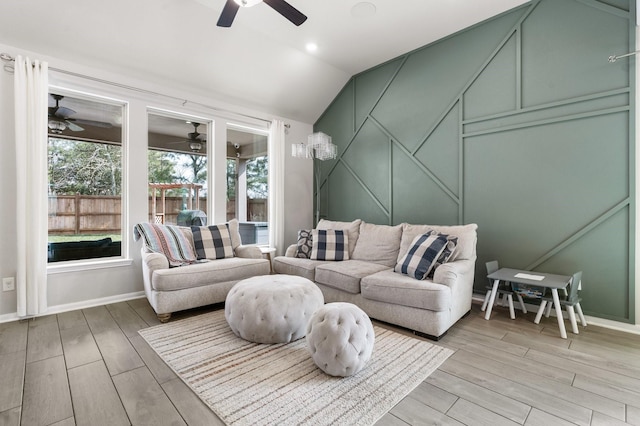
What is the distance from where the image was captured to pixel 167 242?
3.46 metres

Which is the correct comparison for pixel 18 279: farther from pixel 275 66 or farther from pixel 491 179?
pixel 491 179

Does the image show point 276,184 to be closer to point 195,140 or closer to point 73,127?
point 195,140

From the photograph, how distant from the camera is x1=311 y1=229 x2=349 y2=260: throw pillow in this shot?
12.8 ft

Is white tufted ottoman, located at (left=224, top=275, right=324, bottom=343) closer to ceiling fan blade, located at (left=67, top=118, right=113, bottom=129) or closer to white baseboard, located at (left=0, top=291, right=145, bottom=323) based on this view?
white baseboard, located at (left=0, top=291, right=145, bottom=323)

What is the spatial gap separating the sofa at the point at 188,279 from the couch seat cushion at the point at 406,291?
1379mm

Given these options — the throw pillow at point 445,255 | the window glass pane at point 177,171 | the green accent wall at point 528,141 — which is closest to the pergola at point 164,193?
the window glass pane at point 177,171

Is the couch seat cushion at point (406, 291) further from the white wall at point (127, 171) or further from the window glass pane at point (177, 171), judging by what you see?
the window glass pane at point (177, 171)

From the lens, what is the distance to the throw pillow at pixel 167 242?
337 centimetres

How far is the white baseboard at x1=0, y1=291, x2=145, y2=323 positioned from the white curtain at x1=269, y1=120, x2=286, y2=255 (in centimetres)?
201

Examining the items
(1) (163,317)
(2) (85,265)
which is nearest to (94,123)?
(2) (85,265)

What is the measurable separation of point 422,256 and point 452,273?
0.34 metres

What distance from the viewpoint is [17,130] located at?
290 centimetres

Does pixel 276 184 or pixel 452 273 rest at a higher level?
pixel 276 184

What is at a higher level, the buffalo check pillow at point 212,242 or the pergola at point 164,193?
the pergola at point 164,193
